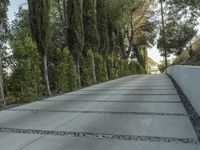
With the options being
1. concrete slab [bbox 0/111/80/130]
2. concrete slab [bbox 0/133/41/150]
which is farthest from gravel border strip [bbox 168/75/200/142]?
concrete slab [bbox 0/133/41/150]

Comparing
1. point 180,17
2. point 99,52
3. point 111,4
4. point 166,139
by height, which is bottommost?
point 166,139

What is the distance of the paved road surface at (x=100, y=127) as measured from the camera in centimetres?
646

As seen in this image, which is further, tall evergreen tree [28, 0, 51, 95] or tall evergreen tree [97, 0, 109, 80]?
tall evergreen tree [97, 0, 109, 80]

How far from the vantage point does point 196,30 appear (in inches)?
2152

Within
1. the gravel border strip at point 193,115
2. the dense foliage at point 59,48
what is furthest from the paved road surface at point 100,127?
the dense foliage at point 59,48

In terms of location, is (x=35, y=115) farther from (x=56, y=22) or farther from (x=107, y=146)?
(x=56, y=22)

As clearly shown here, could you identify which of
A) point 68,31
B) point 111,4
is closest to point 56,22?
point 68,31

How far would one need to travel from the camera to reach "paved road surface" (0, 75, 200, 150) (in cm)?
646

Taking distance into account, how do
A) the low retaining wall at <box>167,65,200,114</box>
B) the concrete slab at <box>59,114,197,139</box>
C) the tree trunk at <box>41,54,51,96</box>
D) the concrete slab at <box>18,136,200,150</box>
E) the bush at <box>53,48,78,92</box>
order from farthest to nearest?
1. the bush at <box>53,48,78,92</box>
2. the tree trunk at <box>41,54,51,96</box>
3. the low retaining wall at <box>167,65,200,114</box>
4. the concrete slab at <box>59,114,197,139</box>
5. the concrete slab at <box>18,136,200,150</box>

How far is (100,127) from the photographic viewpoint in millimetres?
7969

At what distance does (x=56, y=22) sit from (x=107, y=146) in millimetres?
22996

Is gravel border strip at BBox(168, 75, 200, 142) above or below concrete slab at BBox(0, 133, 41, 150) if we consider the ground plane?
below

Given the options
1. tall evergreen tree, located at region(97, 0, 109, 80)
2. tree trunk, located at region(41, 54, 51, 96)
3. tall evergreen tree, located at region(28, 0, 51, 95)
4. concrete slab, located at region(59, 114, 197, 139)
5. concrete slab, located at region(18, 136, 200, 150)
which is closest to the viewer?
concrete slab, located at region(18, 136, 200, 150)

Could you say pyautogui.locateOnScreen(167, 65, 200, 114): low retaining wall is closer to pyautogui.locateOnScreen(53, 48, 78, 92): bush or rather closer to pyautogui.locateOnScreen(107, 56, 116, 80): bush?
pyautogui.locateOnScreen(53, 48, 78, 92): bush
